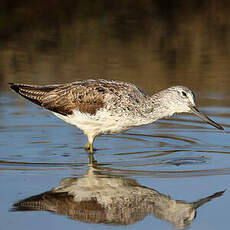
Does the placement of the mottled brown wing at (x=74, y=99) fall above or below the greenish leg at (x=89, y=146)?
above

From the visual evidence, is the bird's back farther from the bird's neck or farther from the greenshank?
the bird's neck

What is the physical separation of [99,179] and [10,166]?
4.24ft

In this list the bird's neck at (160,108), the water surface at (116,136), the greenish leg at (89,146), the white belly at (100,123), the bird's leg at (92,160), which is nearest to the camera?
the water surface at (116,136)

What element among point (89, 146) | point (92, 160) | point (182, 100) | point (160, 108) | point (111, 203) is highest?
point (182, 100)

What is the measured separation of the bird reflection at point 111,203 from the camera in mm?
7070

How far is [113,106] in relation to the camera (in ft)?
31.7

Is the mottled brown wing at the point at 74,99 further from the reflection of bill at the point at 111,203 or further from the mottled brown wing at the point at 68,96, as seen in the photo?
the reflection of bill at the point at 111,203

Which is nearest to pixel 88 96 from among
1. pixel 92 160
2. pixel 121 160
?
pixel 92 160

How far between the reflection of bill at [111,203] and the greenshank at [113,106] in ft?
5.20

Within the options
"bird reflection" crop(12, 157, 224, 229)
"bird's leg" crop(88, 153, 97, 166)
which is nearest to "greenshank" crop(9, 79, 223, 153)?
"bird's leg" crop(88, 153, 97, 166)

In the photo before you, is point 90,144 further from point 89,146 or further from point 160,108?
point 160,108

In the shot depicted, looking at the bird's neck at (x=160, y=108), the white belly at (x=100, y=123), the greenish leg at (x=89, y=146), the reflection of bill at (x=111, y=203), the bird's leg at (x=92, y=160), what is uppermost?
the bird's neck at (x=160, y=108)

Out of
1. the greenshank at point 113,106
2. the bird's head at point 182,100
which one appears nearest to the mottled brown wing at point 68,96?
the greenshank at point 113,106

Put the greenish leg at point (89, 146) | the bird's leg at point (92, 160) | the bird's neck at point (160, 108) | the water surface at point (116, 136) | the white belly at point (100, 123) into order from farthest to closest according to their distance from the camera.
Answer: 1. the greenish leg at point (89, 146)
2. the bird's neck at point (160, 108)
3. the white belly at point (100, 123)
4. the bird's leg at point (92, 160)
5. the water surface at point (116, 136)
